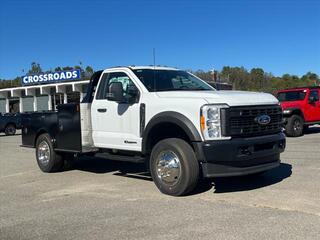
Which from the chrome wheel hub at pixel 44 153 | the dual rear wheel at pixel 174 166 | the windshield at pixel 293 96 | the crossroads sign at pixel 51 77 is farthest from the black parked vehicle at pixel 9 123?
the dual rear wheel at pixel 174 166

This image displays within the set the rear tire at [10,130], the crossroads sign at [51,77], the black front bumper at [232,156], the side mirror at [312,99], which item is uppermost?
the crossroads sign at [51,77]

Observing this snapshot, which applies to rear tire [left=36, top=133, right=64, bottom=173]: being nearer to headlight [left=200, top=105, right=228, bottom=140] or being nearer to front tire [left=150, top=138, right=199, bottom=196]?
front tire [left=150, top=138, right=199, bottom=196]

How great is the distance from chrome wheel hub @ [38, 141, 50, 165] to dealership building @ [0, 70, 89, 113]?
3543 cm

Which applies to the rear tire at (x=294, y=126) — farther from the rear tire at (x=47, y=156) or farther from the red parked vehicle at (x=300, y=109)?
the rear tire at (x=47, y=156)

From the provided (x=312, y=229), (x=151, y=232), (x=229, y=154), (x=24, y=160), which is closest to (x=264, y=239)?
(x=312, y=229)

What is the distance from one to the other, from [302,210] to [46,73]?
1958 inches

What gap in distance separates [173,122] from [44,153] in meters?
4.55

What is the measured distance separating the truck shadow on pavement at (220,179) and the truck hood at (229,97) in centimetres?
148

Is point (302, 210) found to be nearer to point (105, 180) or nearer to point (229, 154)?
point (229, 154)

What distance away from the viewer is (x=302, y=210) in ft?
20.9

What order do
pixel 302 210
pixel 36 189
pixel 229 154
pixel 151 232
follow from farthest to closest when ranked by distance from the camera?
pixel 36 189
pixel 229 154
pixel 302 210
pixel 151 232

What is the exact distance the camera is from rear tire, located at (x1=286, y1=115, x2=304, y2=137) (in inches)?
701

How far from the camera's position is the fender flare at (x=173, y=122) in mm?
7332

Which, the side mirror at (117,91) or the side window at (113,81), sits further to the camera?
the side window at (113,81)
